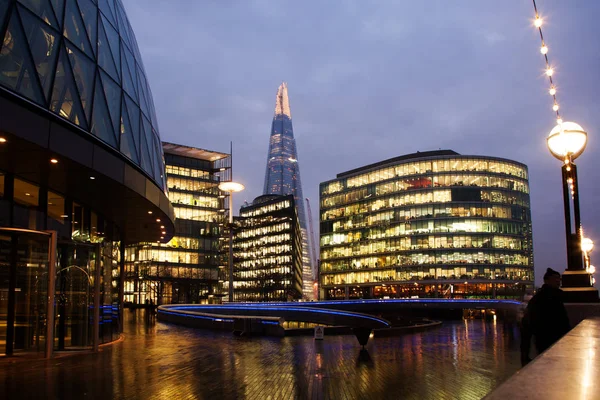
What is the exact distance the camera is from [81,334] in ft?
64.7

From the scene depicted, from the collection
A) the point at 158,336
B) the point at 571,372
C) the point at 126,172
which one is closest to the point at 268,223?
the point at 158,336

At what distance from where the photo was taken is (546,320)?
8.79 metres

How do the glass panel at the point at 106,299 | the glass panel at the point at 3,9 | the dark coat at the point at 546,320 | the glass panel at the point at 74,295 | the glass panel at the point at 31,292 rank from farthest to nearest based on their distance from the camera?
1. the glass panel at the point at 106,299
2. the glass panel at the point at 74,295
3. the glass panel at the point at 31,292
4. the glass panel at the point at 3,9
5. the dark coat at the point at 546,320

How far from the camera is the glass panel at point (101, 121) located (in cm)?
1679

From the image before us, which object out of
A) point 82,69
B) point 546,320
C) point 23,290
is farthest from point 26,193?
point 546,320

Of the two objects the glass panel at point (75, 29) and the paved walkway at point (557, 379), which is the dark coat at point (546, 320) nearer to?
the paved walkway at point (557, 379)

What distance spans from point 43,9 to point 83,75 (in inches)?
84.4

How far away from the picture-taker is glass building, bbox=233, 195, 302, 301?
539ft

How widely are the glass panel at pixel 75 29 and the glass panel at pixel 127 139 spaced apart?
99.4 inches

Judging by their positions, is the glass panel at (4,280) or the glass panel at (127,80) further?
the glass panel at (127,80)

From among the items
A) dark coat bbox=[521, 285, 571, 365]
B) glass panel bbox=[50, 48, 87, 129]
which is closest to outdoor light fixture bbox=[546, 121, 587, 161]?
dark coat bbox=[521, 285, 571, 365]

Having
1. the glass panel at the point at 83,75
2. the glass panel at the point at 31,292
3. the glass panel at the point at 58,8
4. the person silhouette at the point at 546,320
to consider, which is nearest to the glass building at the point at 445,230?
the glass panel at the point at 31,292

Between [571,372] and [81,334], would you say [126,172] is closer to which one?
[81,334]

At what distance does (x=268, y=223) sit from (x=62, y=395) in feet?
532
